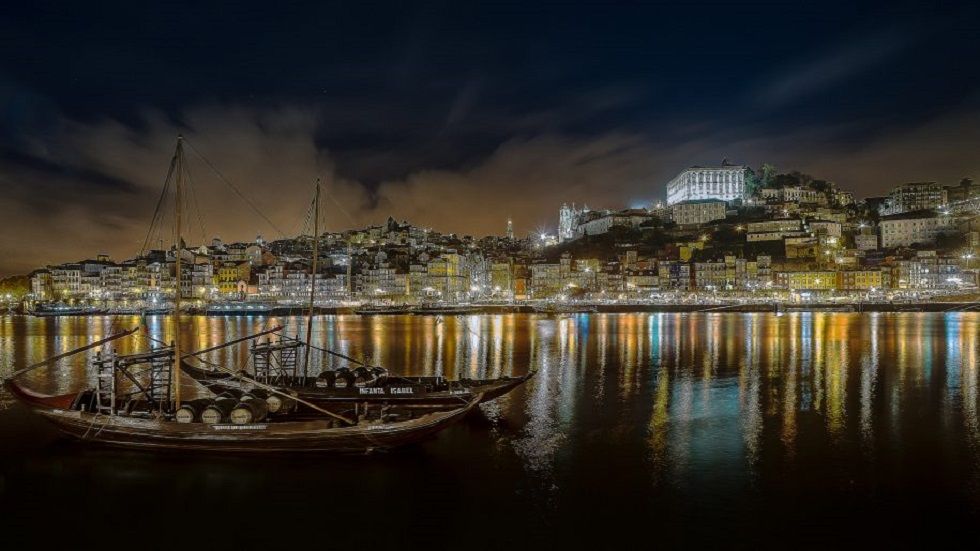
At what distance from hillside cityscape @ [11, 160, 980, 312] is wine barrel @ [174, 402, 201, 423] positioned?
7770 centimetres

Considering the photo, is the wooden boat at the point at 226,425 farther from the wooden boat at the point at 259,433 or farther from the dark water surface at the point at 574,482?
the dark water surface at the point at 574,482

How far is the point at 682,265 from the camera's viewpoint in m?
98.2

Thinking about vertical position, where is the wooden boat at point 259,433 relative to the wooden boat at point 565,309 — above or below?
above

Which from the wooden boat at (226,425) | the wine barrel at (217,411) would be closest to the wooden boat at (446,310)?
the wooden boat at (226,425)

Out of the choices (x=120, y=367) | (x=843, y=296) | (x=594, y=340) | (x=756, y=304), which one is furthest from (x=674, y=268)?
(x=120, y=367)

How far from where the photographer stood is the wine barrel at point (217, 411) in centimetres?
1157

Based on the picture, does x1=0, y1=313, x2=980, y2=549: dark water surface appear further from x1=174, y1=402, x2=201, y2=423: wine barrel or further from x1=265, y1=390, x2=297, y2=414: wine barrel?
x1=265, y1=390, x2=297, y2=414: wine barrel

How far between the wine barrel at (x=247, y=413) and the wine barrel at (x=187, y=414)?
0.69 meters

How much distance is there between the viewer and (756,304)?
8369 centimetres

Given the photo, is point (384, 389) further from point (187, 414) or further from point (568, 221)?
point (568, 221)

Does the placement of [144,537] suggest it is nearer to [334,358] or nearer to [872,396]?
[872,396]

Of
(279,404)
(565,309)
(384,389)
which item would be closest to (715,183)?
(565,309)

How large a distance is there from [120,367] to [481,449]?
752 centimetres

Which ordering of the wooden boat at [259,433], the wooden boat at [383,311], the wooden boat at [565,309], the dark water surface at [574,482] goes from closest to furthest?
1. the dark water surface at [574,482]
2. the wooden boat at [259,433]
3. the wooden boat at [565,309]
4. the wooden boat at [383,311]
